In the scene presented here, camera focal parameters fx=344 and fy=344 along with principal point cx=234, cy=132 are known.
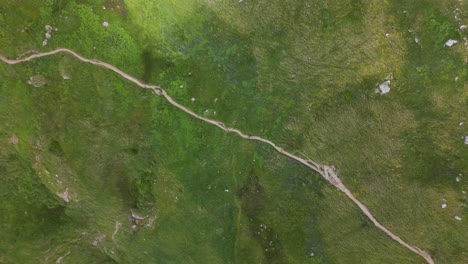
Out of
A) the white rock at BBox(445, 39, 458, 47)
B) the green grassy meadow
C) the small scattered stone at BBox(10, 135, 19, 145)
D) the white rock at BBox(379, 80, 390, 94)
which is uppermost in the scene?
the white rock at BBox(445, 39, 458, 47)

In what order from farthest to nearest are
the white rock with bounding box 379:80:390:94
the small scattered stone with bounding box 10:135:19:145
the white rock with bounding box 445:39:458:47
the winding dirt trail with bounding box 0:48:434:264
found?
1. the small scattered stone with bounding box 10:135:19:145
2. the winding dirt trail with bounding box 0:48:434:264
3. the white rock with bounding box 379:80:390:94
4. the white rock with bounding box 445:39:458:47

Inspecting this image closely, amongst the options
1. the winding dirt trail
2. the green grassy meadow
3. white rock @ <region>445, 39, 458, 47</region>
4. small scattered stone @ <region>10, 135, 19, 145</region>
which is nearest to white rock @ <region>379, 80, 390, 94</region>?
the green grassy meadow

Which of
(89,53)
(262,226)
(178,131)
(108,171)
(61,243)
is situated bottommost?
(61,243)

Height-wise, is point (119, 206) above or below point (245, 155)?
below

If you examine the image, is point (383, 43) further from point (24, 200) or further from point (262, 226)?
point (24, 200)

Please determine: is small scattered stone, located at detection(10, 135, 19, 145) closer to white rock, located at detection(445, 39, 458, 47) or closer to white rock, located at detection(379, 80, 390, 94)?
white rock, located at detection(379, 80, 390, 94)

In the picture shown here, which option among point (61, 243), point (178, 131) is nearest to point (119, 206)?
point (61, 243)

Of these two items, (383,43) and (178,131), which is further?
(178,131)

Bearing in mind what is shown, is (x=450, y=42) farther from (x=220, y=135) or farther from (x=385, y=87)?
(x=220, y=135)
